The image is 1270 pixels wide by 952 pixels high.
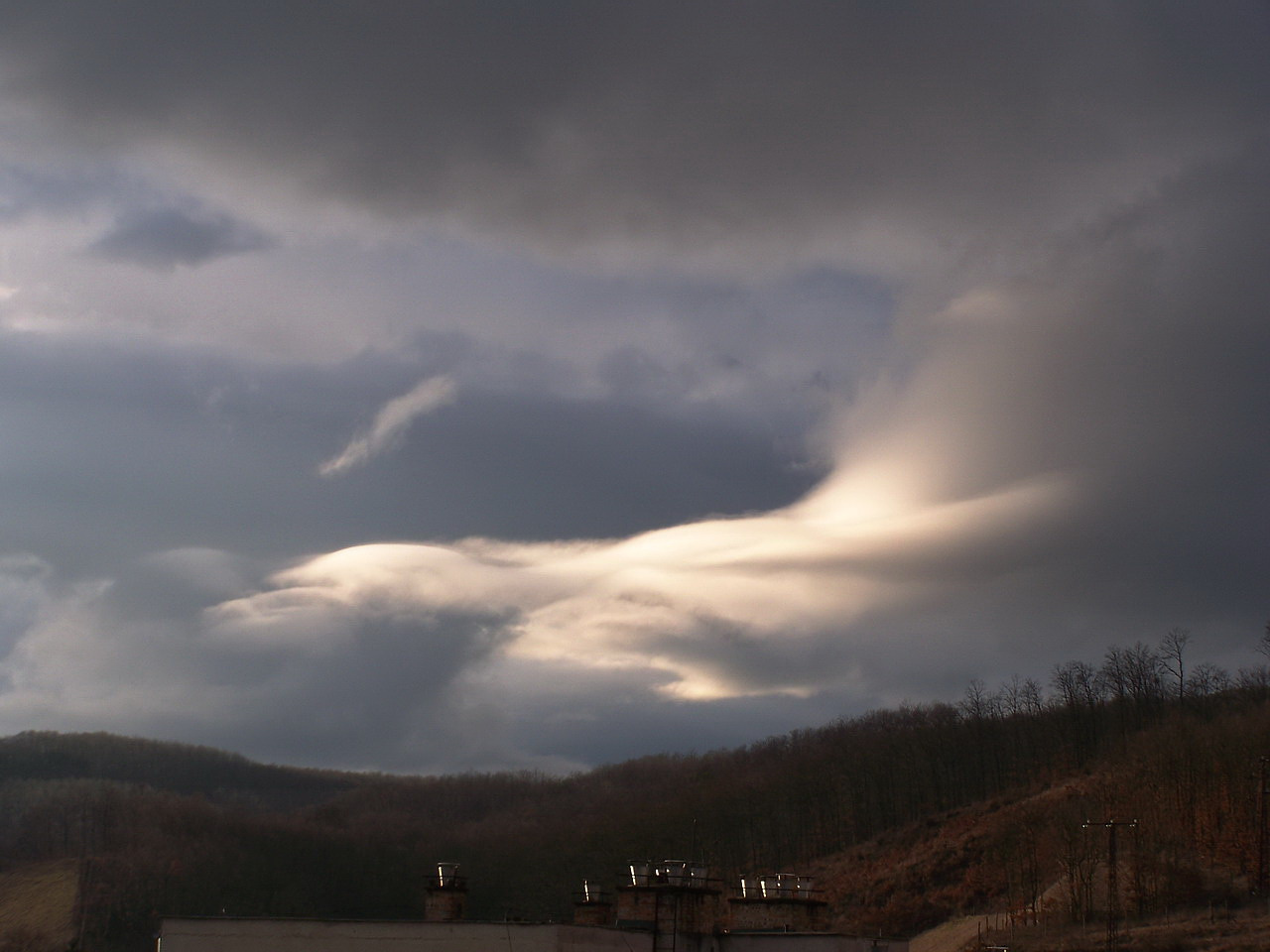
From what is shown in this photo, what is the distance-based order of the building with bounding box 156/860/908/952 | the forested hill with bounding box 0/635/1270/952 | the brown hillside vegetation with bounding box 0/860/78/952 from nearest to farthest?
the building with bounding box 156/860/908/952, the forested hill with bounding box 0/635/1270/952, the brown hillside vegetation with bounding box 0/860/78/952


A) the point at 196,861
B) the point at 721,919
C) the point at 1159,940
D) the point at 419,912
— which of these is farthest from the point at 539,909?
the point at 721,919

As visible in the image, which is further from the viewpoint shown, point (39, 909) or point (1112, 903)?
point (39, 909)

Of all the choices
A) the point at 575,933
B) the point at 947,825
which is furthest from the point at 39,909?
the point at 575,933

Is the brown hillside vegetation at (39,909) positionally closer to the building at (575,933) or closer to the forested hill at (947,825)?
the forested hill at (947,825)

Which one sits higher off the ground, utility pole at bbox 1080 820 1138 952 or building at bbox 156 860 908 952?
building at bbox 156 860 908 952

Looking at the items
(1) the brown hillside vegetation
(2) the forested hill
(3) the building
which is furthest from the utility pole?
(1) the brown hillside vegetation

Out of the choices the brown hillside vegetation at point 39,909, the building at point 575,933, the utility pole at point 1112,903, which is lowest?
the brown hillside vegetation at point 39,909

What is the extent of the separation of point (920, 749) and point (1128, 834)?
2677 inches

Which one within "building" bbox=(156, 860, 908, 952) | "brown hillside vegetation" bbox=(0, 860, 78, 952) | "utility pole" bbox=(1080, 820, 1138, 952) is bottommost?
"brown hillside vegetation" bbox=(0, 860, 78, 952)

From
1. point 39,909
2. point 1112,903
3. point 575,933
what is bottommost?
point 39,909

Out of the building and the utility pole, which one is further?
the utility pole

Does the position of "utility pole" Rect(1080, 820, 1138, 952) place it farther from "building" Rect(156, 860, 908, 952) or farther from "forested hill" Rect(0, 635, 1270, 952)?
"building" Rect(156, 860, 908, 952)

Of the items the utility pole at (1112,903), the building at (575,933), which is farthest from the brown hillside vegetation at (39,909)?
the building at (575,933)

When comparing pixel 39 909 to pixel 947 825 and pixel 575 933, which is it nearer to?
pixel 947 825
